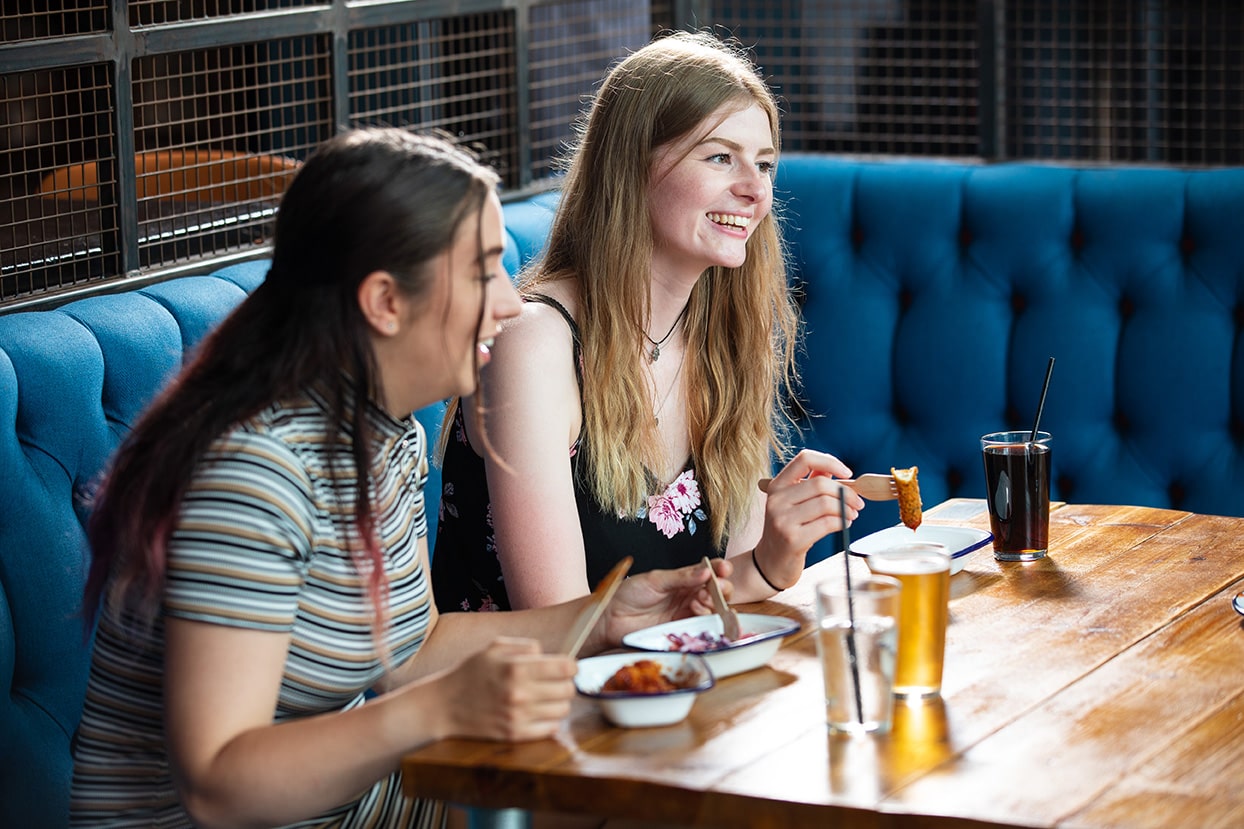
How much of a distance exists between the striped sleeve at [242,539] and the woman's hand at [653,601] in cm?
39

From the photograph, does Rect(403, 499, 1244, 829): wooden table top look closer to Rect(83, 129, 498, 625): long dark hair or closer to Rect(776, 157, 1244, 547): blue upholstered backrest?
Rect(83, 129, 498, 625): long dark hair

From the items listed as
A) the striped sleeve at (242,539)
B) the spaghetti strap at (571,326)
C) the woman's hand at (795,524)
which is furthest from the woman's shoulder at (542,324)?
the striped sleeve at (242,539)

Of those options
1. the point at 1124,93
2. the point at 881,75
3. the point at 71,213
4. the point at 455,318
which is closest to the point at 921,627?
the point at 455,318

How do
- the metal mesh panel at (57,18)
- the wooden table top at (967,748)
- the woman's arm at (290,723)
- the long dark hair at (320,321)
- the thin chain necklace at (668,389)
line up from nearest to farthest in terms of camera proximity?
the wooden table top at (967,748), the woman's arm at (290,723), the long dark hair at (320,321), the thin chain necklace at (668,389), the metal mesh panel at (57,18)

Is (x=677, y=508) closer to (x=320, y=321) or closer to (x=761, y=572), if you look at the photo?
(x=761, y=572)

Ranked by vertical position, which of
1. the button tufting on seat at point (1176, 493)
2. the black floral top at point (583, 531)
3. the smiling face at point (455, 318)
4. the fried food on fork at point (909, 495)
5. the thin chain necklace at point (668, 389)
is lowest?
the button tufting on seat at point (1176, 493)

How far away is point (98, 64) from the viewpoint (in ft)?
7.44

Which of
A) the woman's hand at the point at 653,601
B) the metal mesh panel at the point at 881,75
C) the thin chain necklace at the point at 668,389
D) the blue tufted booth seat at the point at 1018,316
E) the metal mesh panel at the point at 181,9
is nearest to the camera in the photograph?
the woman's hand at the point at 653,601

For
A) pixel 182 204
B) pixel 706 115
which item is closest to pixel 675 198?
pixel 706 115

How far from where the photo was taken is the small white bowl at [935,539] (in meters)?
1.80

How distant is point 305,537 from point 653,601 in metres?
0.42

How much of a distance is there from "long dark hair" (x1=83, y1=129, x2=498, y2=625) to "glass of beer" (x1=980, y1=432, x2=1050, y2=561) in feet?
2.48

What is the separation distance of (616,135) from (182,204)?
3.15 feet

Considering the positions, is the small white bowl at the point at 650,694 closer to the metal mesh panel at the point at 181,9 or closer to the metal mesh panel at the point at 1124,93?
the metal mesh panel at the point at 181,9
